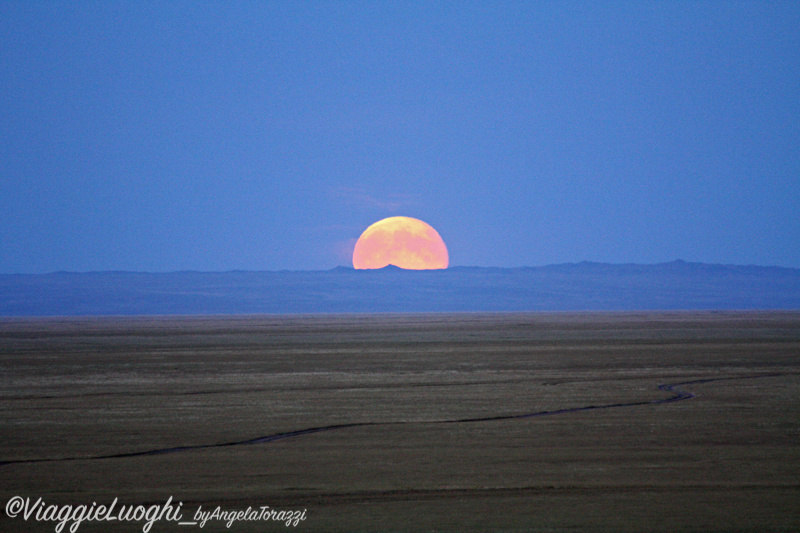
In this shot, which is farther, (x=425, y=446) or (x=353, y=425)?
(x=353, y=425)

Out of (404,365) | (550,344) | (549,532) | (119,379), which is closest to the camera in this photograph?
(549,532)

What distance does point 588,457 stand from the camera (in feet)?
38.7

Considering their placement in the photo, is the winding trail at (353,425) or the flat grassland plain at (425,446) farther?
the winding trail at (353,425)

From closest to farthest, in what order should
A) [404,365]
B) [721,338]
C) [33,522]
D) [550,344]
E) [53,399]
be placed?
[33,522]
[53,399]
[404,365]
[550,344]
[721,338]

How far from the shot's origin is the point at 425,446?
1276cm

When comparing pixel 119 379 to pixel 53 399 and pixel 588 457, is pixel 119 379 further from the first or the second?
pixel 588 457

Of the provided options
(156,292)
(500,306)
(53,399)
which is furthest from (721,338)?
(156,292)

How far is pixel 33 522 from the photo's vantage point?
353 inches

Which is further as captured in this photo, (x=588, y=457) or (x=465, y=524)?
(x=588, y=457)

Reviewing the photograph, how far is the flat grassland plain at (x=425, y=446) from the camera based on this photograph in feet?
30.2

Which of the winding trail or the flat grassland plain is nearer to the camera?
the flat grassland plain

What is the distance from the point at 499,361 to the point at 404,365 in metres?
3.60

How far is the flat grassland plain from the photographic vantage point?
920 cm

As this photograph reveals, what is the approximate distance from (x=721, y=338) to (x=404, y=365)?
78.0ft
